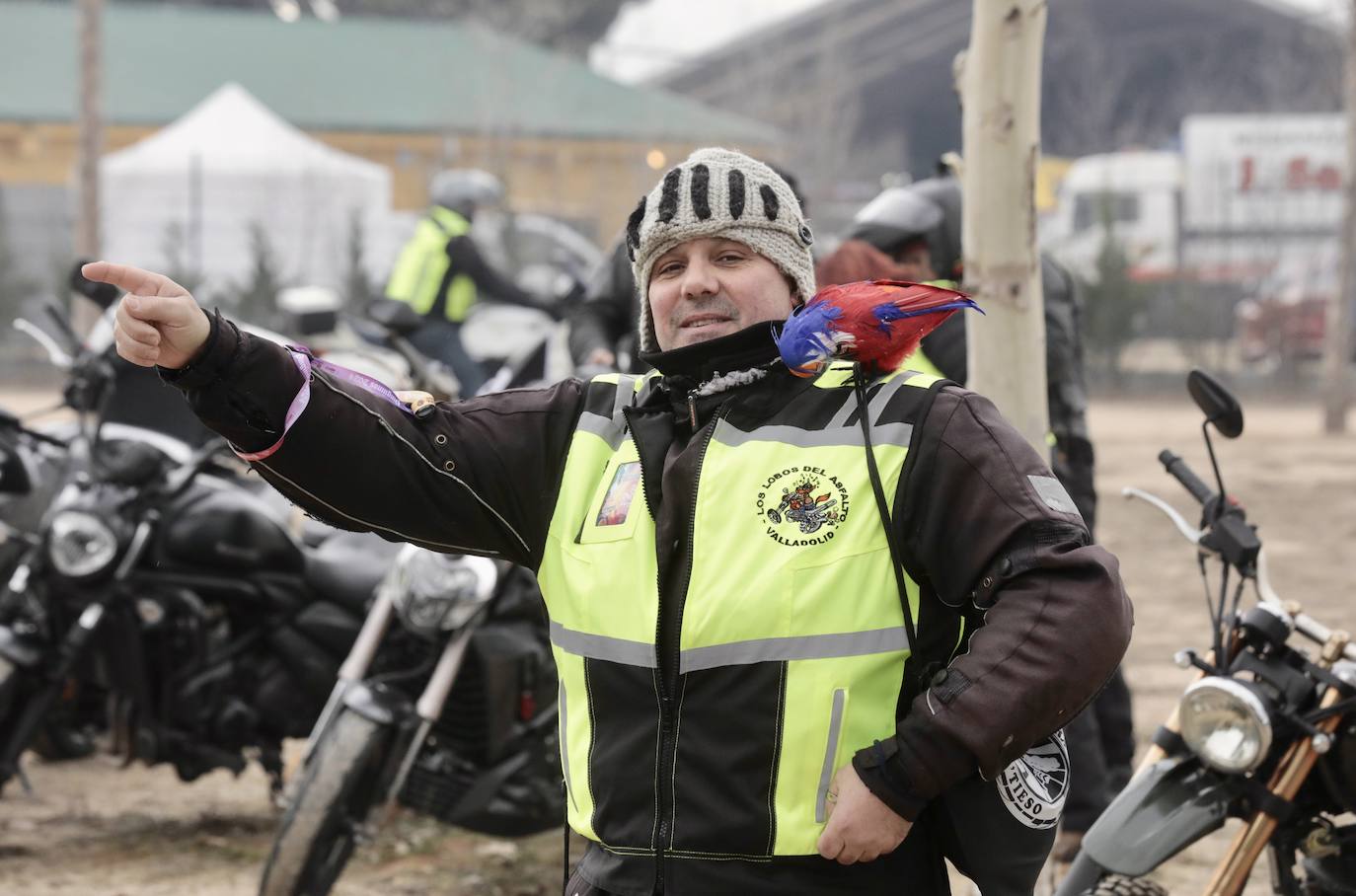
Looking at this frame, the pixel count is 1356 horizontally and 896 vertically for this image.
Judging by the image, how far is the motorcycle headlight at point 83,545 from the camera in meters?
5.07

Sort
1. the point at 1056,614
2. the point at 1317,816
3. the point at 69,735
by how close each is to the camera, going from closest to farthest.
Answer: the point at 1056,614 < the point at 1317,816 < the point at 69,735

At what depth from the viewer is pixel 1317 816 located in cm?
350

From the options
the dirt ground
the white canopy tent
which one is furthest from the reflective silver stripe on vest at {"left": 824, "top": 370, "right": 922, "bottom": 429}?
the white canopy tent

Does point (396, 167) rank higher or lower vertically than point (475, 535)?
higher

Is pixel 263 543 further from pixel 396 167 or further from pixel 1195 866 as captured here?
pixel 396 167

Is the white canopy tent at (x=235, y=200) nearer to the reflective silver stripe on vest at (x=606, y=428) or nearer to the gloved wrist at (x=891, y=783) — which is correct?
the reflective silver stripe on vest at (x=606, y=428)

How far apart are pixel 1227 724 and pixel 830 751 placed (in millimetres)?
1404

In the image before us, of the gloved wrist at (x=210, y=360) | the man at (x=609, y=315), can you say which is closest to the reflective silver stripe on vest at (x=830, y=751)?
the gloved wrist at (x=210, y=360)

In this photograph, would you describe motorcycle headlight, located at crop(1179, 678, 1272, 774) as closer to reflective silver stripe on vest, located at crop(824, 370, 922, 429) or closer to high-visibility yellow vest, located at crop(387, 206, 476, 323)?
reflective silver stripe on vest, located at crop(824, 370, 922, 429)

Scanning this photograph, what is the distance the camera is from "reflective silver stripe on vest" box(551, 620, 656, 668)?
2.41m

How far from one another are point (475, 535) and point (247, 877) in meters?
2.90

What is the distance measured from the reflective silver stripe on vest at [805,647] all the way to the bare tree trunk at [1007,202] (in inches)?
68.2

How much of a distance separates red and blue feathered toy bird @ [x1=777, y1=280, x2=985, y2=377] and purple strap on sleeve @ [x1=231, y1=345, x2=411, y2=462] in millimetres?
610

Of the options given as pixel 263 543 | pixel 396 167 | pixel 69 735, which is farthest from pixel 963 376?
pixel 396 167
